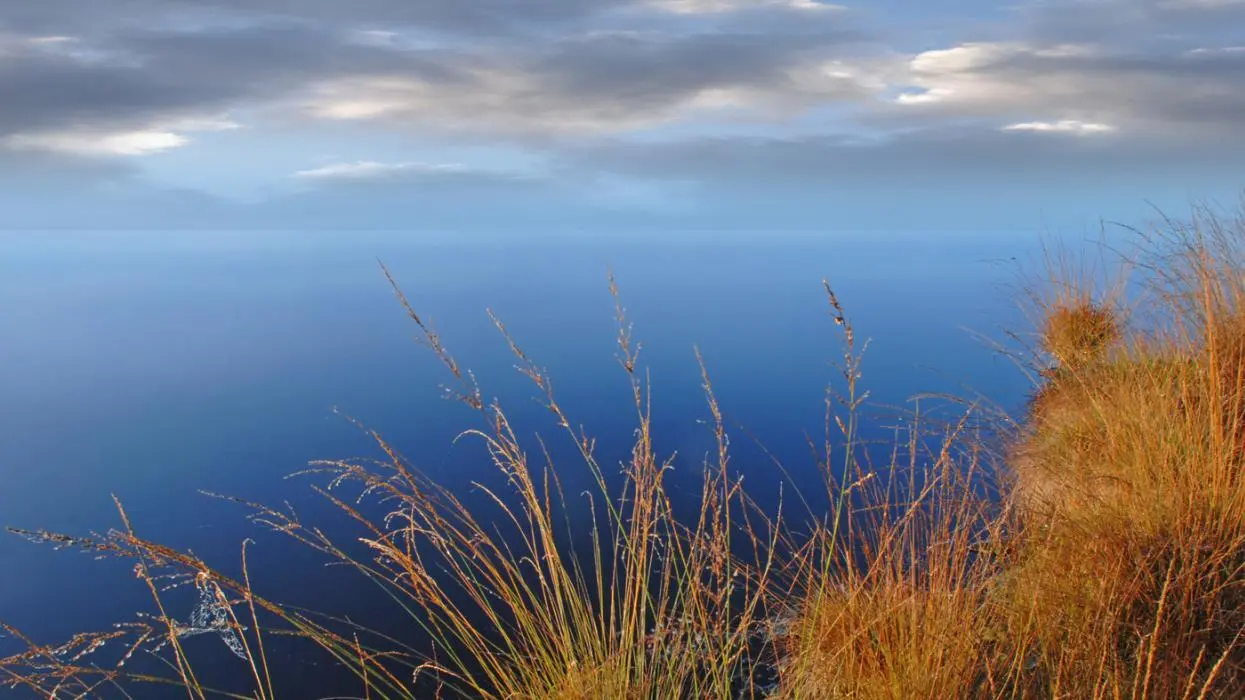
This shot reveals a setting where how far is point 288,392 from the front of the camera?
18.0 meters

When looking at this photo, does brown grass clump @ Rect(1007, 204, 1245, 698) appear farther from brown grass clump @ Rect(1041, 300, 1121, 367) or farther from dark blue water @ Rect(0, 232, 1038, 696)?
brown grass clump @ Rect(1041, 300, 1121, 367)

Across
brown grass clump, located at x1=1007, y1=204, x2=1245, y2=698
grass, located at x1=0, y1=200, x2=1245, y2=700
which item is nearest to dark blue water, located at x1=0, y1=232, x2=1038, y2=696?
brown grass clump, located at x1=1007, y1=204, x2=1245, y2=698

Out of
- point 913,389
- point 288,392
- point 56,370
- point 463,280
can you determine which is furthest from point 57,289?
point 913,389

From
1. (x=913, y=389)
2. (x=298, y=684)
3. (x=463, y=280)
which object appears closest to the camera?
(x=298, y=684)

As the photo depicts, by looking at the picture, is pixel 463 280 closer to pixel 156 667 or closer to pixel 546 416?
pixel 546 416

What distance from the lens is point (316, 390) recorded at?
17.9 metres

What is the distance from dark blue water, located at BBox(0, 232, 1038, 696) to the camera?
32.7 feet

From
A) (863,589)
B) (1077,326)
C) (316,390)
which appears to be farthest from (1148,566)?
(316,390)

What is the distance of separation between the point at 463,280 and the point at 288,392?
35480 mm

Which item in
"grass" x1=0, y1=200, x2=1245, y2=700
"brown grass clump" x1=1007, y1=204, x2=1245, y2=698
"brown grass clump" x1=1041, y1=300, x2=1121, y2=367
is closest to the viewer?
"grass" x1=0, y1=200, x2=1245, y2=700

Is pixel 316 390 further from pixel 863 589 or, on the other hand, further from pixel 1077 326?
pixel 863 589

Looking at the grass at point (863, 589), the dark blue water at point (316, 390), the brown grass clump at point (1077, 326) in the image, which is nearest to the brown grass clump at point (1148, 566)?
the grass at point (863, 589)

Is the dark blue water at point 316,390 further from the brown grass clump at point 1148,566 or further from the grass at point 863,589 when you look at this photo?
the grass at point 863,589


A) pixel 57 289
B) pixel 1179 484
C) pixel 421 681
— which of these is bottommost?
pixel 57 289
